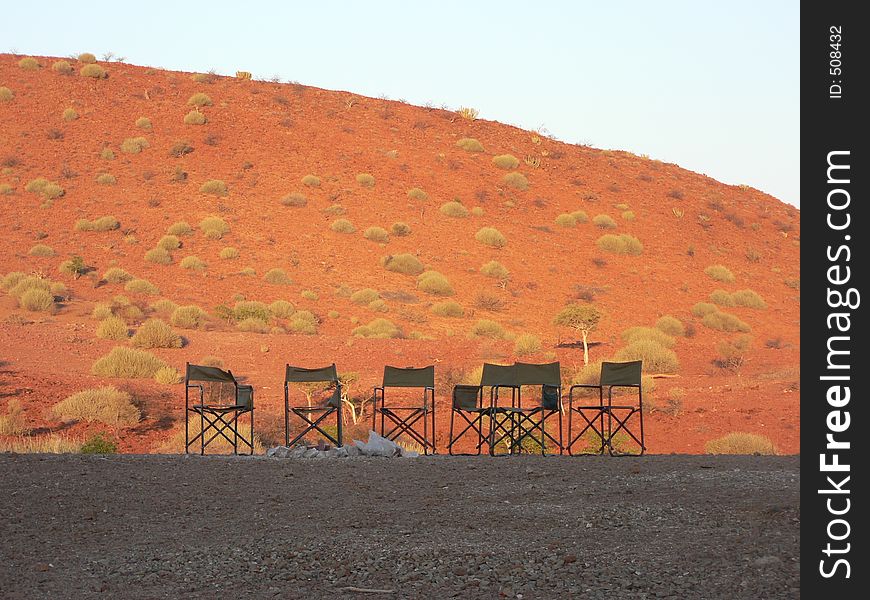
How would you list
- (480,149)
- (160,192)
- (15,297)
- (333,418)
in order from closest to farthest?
(333,418) → (15,297) → (160,192) → (480,149)

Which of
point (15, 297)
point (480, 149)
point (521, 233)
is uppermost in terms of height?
point (480, 149)

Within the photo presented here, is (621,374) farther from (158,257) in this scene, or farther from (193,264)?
(158,257)

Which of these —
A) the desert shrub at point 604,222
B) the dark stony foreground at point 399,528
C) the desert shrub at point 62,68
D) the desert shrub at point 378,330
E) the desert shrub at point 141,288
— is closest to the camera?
the dark stony foreground at point 399,528

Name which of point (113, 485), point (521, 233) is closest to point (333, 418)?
point (113, 485)

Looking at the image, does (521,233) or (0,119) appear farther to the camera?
(0,119)

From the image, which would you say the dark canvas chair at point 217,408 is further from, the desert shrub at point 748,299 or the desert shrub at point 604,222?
the desert shrub at point 604,222

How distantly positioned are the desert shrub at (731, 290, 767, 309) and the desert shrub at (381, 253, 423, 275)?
11647mm

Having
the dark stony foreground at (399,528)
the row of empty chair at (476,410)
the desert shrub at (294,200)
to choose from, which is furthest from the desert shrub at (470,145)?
the dark stony foreground at (399,528)

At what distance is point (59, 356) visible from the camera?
24.1m

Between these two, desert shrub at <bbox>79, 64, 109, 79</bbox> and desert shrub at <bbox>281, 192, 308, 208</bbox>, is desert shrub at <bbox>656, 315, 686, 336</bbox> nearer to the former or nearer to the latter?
desert shrub at <bbox>281, 192, 308, 208</bbox>

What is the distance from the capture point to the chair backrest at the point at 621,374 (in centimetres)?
1344

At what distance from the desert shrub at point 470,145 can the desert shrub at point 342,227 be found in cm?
1164
